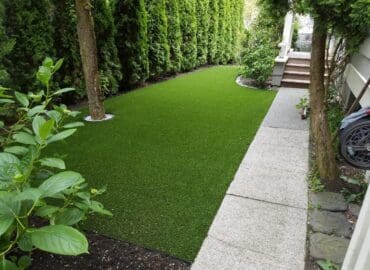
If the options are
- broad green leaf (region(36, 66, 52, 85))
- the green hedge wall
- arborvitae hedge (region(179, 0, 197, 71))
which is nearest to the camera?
broad green leaf (region(36, 66, 52, 85))

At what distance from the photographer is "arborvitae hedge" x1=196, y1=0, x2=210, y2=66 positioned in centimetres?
996

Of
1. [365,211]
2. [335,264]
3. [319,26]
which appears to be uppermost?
[319,26]

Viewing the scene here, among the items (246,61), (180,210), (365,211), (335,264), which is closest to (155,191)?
(180,210)

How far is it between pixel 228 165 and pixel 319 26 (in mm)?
1672

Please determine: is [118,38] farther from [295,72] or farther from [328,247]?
[328,247]

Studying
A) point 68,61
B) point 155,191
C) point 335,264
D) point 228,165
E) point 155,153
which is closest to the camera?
point 335,264

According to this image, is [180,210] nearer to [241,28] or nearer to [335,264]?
[335,264]

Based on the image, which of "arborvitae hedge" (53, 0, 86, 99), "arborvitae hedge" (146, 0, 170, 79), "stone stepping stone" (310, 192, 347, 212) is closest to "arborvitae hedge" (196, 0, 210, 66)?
"arborvitae hedge" (146, 0, 170, 79)

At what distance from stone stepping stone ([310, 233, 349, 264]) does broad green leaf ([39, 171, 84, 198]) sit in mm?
1795

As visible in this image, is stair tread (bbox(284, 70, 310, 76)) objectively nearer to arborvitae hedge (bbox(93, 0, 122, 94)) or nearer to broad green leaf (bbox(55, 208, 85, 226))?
arborvitae hedge (bbox(93, 0, 122, 94))

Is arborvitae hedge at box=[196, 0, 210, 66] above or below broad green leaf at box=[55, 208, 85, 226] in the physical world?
above

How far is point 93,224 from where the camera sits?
2.31 m

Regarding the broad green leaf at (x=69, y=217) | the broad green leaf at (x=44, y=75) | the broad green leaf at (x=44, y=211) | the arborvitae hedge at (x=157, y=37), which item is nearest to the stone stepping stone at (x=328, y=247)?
the broad green leaf at (x=69, y=217)

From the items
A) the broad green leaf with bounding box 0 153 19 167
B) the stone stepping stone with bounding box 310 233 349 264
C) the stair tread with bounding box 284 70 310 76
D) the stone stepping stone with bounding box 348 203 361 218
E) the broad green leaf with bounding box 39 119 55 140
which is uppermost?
the broad green leaf with bounding box 39 119 55 140
